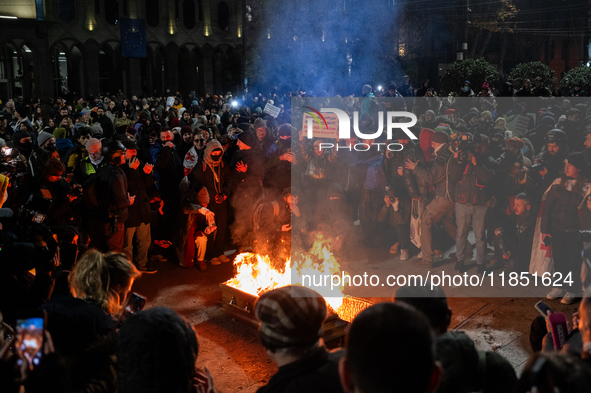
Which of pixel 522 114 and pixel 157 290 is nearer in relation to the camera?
pixel 157 290

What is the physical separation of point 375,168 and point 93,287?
5.92 meters

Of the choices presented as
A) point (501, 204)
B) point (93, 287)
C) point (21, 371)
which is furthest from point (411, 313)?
point (501, 204)

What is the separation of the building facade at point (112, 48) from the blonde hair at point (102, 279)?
84.7 ft

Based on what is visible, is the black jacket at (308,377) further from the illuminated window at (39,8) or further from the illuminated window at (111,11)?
the illuminated window at (111,11)

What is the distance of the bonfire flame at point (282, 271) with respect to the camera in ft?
20.9

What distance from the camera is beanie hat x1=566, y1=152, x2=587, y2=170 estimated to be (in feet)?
21.8

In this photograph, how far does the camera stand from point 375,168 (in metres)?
8.79

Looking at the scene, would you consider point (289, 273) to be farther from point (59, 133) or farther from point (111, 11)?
point (111, 11)

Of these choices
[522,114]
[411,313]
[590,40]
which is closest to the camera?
[411,313]

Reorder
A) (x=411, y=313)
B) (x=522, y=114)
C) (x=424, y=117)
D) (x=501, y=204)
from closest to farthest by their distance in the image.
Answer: (x=411, y=313) → (x=501, y=204) → (x=424, y=117) → (x=522, y=114)

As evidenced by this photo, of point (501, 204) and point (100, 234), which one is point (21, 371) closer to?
point (100, 234)

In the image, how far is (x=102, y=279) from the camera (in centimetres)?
360

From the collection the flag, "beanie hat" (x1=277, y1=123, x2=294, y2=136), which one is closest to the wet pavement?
"beanie hat" (x1=277, y1=123, x2=294, y2=136)

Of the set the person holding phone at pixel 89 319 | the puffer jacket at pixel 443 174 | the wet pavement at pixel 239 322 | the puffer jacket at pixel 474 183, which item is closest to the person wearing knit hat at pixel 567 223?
the wet pavement at pixel 239 322
